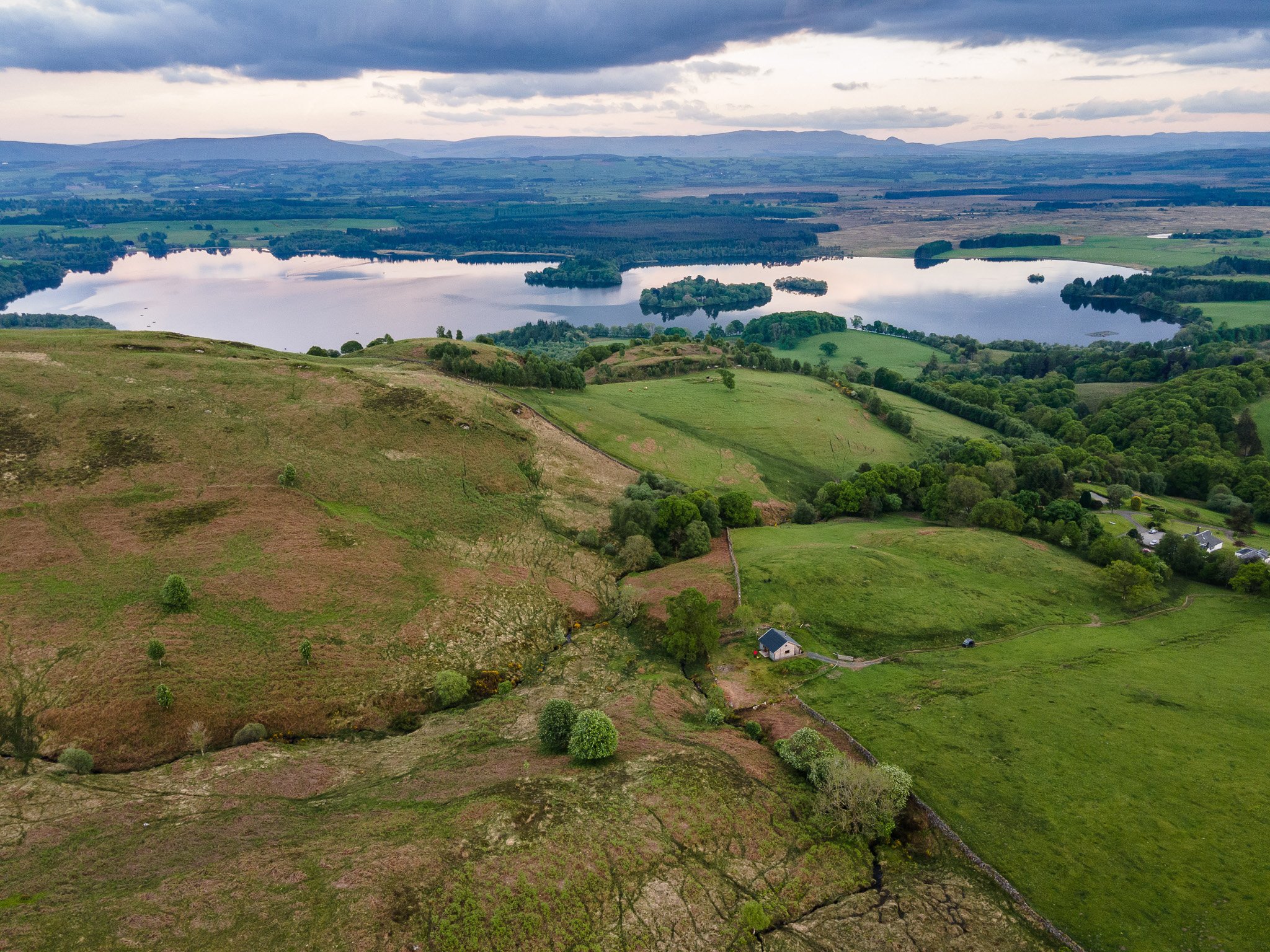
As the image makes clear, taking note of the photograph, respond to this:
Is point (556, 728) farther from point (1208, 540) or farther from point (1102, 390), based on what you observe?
point (1102, 390)

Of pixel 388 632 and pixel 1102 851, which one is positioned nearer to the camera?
pixel 1102 851

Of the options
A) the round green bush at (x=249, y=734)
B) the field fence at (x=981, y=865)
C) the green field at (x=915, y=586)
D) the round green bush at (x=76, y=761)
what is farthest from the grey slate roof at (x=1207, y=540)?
the round green bush at (x=76, y=761)

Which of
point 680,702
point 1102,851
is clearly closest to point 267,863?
point 680,702

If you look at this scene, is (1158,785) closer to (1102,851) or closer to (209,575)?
(1102,851)

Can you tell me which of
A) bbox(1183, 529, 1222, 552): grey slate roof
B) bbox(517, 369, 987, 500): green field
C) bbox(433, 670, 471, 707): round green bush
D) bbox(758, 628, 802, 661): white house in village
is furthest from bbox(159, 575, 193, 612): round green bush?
bbox(1183, 529, 1222, 552): grey slate roof

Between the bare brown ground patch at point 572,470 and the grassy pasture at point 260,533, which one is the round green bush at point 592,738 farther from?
the bare brown ground patch at point 572,470

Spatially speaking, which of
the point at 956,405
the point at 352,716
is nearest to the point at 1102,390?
the point at 956,405

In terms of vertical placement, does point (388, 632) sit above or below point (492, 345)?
below
